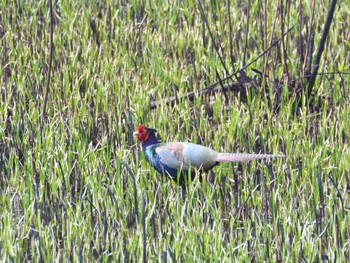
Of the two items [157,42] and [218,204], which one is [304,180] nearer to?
[218,204]

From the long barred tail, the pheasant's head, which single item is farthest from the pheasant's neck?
the long barred tail

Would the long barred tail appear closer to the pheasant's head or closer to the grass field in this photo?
the grass field

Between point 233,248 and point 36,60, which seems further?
point 36,60

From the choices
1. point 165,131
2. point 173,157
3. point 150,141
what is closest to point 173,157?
point 173,157

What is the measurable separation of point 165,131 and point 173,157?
60 cm

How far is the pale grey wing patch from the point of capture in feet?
15.2

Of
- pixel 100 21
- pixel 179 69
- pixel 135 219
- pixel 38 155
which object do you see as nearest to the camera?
pixel 135 219

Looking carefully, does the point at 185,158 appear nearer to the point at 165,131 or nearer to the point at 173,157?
the point at 173,157

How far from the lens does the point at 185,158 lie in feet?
15.2

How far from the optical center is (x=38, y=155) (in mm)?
4816

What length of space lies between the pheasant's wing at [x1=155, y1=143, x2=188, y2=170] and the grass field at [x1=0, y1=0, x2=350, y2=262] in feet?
0.29

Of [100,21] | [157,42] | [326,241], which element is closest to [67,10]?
[100,21]

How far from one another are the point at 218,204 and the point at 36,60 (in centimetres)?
208

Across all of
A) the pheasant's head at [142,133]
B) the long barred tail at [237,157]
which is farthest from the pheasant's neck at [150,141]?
the long barred tail at [237,157]
